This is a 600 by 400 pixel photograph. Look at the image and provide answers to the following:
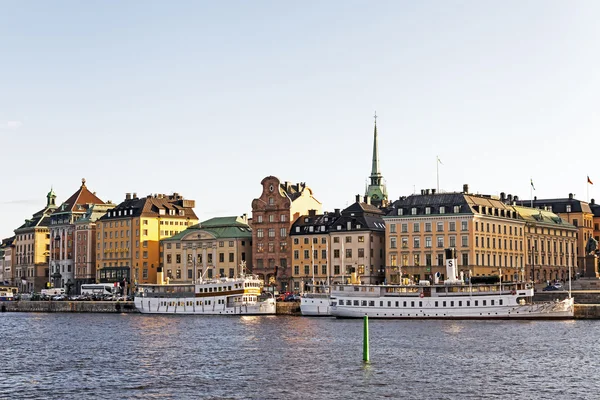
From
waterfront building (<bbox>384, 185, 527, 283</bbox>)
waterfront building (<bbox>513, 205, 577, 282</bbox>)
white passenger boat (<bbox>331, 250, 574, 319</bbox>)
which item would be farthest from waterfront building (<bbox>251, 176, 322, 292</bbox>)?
white passenger boat (<bbox>331, 250, 574, 319</bbox>)

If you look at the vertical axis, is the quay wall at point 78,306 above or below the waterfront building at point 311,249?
below

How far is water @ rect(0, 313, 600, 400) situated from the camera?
210ft

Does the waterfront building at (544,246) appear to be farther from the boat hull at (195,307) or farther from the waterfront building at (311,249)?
the boat hull at (195,307)

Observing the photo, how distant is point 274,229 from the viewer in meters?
193

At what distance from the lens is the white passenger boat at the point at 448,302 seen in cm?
12812

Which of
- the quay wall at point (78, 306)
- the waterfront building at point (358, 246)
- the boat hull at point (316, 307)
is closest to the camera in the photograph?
the boat hull at point (316, 307)

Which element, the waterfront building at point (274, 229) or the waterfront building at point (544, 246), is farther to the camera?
the waterfront building at point (274, 229)

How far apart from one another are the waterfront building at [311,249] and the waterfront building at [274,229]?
166cm

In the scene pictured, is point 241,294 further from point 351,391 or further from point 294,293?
point 351,391

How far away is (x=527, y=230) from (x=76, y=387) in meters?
133

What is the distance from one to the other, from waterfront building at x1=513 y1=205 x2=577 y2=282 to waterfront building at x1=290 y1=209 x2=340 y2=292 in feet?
115

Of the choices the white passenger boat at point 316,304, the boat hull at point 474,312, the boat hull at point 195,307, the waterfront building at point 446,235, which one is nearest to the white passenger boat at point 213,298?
the boat hull at point 195,307

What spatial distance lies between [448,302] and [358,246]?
5061cm

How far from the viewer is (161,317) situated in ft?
508
